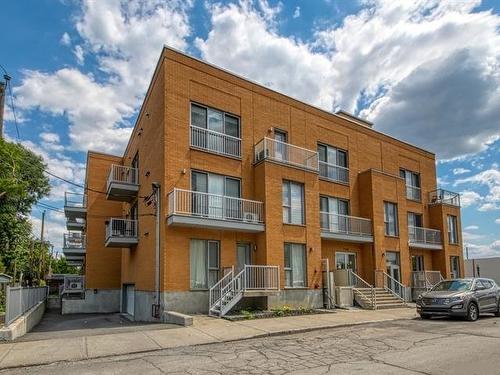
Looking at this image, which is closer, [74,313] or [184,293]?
[184,293]

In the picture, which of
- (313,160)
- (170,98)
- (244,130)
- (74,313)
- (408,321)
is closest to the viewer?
(408,321)

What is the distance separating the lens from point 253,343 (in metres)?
11.5

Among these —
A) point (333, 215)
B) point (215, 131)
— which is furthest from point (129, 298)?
point (333, 215)

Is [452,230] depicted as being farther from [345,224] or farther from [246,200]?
[246,200]

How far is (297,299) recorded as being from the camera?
19609 mm

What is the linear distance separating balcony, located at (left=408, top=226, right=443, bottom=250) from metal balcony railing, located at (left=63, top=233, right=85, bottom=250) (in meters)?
21.9

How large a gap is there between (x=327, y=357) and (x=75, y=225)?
31264 mm

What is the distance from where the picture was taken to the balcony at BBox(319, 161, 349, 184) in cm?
2391

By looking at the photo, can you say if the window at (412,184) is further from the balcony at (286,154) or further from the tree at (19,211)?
the tree at (19,211)

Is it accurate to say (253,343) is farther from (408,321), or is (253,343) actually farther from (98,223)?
(98,223)

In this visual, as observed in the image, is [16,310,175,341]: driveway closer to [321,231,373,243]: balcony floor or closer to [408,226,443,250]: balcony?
[321,231,373,243]: balcony floor

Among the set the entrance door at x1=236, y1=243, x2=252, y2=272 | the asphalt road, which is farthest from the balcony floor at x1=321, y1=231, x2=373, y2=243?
the asphalt road

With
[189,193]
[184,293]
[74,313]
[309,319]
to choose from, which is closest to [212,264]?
[184,293]

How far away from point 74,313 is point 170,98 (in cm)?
1633
